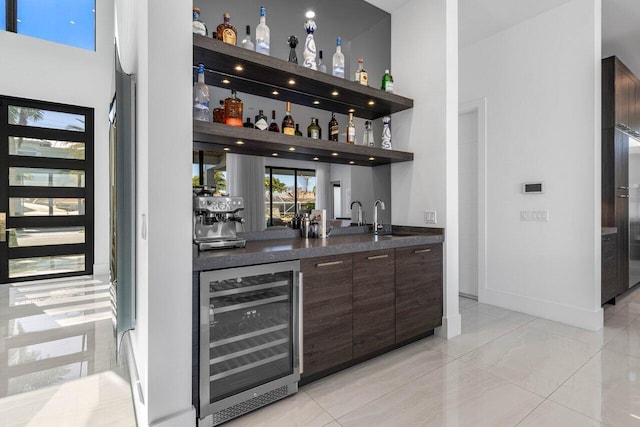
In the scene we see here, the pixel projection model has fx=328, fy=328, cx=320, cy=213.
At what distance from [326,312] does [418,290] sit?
0.96 metres

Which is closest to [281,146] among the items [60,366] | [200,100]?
[200,100]

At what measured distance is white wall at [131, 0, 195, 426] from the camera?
1.47m

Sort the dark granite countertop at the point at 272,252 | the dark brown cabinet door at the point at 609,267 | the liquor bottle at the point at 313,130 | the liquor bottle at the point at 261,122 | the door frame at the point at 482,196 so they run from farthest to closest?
the door frame at the point at 482,196 < the dark brown cabinet door at the point at 609,267 < the liquor bottle at the point at 313,130 < the liquor bottle at the point at 261,122 < the dark granite countertop at the point at 272,252

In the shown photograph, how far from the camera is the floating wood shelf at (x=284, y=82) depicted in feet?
6.52

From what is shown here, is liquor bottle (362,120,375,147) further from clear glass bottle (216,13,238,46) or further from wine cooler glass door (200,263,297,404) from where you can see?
wine cooler glass door (200,263,297,404)

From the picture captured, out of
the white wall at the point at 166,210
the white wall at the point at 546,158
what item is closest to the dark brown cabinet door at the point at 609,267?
the white wall at the point at 546,158

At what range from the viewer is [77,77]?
17.8ft

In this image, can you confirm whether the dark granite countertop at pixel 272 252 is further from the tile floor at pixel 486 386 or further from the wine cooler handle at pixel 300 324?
the tile floor at pixel 486 386

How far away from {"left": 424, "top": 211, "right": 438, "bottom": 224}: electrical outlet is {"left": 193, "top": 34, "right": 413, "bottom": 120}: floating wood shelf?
1.01m

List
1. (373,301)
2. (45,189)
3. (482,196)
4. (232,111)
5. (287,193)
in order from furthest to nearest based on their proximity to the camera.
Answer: (45,189), (482,196), (287,193), (373,301), (232,111)

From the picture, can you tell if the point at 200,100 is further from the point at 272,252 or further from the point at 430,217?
the point at 430,217

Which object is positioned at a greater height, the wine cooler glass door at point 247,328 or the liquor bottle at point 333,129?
the liquor bottle at point 333,129

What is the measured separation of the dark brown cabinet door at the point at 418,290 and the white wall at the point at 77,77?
16.8 feet

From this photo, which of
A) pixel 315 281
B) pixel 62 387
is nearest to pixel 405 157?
pixel 315 281
